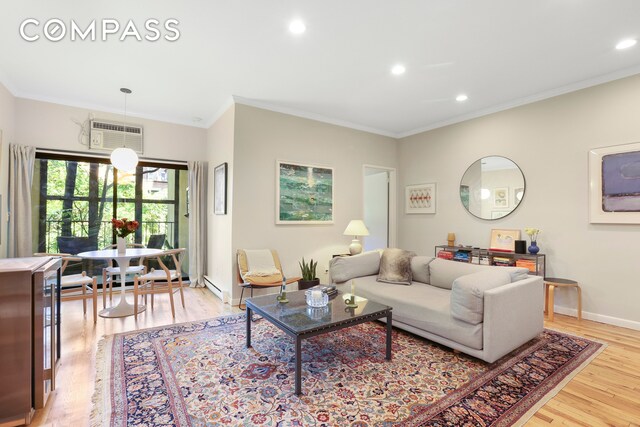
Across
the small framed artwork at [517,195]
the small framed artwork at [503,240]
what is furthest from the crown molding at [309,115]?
the small framed artwork at [503,240]

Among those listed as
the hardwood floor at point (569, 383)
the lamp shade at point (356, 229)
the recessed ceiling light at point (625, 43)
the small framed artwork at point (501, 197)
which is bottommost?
the hardwood floor at point (569, 383)

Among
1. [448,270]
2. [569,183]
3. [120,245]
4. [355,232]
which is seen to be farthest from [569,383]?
[120,245]

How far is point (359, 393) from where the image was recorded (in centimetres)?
208

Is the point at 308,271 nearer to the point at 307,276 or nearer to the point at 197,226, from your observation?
the point at 307,276

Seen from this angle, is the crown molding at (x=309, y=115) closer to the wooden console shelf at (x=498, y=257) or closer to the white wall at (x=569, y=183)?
the white wall at (x=569, y=183)

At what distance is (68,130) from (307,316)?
4483 mm

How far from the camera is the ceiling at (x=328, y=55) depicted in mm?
2418

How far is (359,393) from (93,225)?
15.5ft

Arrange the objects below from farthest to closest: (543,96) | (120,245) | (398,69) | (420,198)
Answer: (420,198)
(543,96)
(120,245)
(398,69)

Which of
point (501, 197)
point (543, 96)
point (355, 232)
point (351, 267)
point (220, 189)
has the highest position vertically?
point (543, 96)

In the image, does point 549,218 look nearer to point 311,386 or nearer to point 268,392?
point 311,386

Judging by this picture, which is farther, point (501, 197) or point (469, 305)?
point (501, 197)

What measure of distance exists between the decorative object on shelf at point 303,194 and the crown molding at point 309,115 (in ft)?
2.53

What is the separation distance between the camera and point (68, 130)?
4.39 meters
